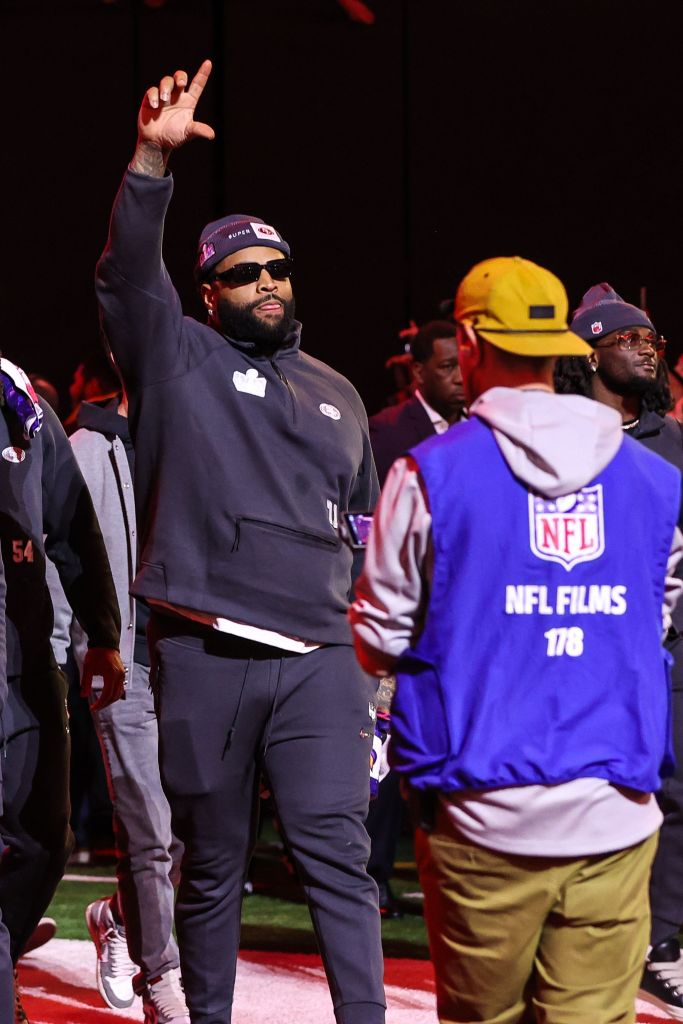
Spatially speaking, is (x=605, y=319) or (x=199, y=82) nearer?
(x=199, y=82)

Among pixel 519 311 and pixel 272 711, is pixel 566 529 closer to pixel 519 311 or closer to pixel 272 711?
pixel 519 311

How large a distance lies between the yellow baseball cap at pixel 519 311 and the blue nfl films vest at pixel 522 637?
0.67ft

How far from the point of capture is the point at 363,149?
1259cm

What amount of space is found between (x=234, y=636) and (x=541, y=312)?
152 cm

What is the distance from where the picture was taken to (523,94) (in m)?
12.1

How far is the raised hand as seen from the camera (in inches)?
167

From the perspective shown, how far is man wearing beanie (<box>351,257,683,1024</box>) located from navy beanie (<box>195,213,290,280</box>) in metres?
1.66

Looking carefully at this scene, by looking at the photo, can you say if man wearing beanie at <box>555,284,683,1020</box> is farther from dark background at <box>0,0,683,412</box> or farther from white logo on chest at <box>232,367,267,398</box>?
dark background at <box>0,0,683,412</box>

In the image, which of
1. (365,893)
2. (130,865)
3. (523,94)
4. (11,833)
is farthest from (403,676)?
(523,94)

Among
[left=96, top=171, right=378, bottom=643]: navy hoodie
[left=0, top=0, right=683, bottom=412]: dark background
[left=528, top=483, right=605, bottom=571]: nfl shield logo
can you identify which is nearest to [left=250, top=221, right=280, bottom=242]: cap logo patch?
[left=96, top=171, right=378, bottom=643]: navy hoodie

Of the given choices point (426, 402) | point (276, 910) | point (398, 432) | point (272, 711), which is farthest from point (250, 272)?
point (276, 910)

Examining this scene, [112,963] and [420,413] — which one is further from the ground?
[420,413]

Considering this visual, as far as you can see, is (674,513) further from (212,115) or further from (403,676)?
(212,115)

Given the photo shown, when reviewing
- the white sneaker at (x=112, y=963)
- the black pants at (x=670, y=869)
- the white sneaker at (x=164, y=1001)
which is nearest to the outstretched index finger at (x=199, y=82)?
the white sneaker at (x=164, y=1001)
